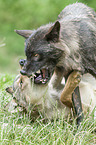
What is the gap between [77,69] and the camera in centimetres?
384

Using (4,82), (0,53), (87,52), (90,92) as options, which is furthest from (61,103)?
(0,53)

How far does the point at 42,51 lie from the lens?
11.5 ft

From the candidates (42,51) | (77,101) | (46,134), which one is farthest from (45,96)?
(42,51)

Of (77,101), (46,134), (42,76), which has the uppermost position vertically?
(42,76)

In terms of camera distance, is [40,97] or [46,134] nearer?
[46,134]

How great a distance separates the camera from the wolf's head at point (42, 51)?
3.51 meters

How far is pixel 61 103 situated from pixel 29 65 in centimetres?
84

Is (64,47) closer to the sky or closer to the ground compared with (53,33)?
closer to the ground

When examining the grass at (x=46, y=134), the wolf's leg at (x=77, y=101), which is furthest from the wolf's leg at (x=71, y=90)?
the grass at (x=46, y=134)

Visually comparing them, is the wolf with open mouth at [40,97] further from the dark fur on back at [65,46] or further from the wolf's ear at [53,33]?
the wolf's ear at [53,33]

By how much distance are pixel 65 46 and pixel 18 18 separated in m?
9.77

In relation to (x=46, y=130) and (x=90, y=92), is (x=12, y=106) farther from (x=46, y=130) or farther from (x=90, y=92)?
(x=90, y=92)

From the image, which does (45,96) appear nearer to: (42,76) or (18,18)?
(42,76)

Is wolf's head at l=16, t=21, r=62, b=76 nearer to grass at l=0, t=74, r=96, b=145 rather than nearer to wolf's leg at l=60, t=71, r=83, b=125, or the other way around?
wolf's leg at l=60, t=71, r=83, b=125
